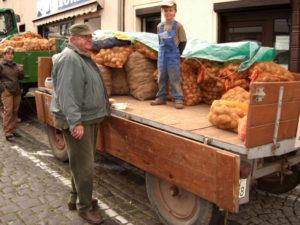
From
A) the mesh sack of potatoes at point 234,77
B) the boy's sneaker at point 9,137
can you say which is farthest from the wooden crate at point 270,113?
the boy's sneaker at point 9,137

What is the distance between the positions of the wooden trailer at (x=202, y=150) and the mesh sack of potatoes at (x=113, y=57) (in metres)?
1.07

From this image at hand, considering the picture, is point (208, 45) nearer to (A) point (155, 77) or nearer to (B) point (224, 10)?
(A) point (155, 77)

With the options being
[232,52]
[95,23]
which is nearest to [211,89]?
[232,52]

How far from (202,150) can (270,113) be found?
0.61 m

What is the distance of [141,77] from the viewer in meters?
5.50

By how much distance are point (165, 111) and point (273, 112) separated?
153 centimetres

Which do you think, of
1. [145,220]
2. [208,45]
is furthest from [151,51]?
[145,220]

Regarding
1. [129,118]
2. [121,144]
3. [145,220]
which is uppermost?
[129,118]

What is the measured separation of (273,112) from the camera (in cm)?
320

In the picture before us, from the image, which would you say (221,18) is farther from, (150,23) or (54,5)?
(54,5)

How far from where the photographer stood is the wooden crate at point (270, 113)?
9.87 feet

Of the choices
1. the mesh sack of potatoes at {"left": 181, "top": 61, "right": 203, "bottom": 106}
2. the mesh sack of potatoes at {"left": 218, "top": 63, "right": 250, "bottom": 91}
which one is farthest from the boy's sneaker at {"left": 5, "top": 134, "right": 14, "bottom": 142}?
the mesh sack of potatoes at {"left": 218, "top": 63, "right": 250, "bottom": 91}

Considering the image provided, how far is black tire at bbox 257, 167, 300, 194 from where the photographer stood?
4643 millimetres

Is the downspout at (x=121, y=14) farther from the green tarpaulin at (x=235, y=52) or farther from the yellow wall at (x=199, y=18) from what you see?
the green tarpaulin at (x=235, y=52)
